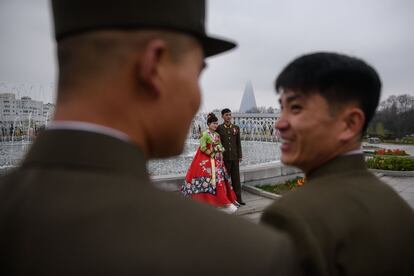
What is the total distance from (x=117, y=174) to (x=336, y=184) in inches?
32.9

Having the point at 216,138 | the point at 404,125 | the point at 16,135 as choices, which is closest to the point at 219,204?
the point at 216,138

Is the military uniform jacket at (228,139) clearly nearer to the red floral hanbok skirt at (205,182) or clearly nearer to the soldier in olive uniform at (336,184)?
the red floral hanbok skirt at (205,182)

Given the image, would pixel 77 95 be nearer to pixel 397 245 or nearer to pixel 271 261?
pixel 271 261

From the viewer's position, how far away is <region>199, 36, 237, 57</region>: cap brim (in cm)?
98

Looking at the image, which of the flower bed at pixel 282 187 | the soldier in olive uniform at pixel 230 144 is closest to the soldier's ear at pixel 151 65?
the soldier in olive uniform at pixel 230 144

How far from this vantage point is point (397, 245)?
1254 mm

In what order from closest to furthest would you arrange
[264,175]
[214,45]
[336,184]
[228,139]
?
[214,45], [336,184], [228,139], [264,175]

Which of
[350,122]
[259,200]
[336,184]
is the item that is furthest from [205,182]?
[336,184]

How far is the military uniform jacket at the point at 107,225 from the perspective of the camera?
73cm

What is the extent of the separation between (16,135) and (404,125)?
49100 millimetres

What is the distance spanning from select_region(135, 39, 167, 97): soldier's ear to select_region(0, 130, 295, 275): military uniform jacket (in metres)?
0.14

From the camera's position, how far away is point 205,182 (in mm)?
7535

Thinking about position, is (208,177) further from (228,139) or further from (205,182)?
(228,139)

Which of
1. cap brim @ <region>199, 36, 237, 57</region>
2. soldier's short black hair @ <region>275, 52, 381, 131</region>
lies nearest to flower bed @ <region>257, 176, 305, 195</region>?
soldier's short black hair @ <region>275, 52, 381, 131</region>
